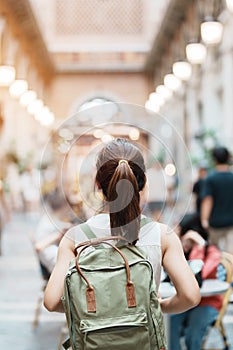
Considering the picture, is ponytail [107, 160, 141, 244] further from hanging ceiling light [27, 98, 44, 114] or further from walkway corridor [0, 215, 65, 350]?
hanging ceiling light [27, 98, 44, 114]

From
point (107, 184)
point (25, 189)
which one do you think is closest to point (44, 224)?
point (107, 184)

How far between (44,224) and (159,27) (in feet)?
71.2

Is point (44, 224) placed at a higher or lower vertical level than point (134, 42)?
higher

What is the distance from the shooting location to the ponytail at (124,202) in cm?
278

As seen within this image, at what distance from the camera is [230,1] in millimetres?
9672

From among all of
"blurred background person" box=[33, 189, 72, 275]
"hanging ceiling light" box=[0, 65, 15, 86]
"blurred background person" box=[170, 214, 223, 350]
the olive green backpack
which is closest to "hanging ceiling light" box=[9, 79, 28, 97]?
"hanging ceiling light" box=[0, 65, 15, 86]

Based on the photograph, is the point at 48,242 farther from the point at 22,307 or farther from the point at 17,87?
the point at 17,87

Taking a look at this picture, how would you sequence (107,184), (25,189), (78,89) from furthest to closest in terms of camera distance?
(78,89) < (25,189) < (107,184)

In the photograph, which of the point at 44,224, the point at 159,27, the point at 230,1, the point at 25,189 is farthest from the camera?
the point at 159,27

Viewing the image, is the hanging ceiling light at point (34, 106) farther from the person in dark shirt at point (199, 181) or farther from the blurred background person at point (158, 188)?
the blurred background person at point (158, 188)

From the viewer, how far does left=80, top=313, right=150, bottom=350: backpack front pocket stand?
8.56 feet

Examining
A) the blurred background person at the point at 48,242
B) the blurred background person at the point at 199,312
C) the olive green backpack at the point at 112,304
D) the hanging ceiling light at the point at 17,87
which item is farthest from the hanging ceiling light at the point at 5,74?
the olive green backpack at the point at 112,304

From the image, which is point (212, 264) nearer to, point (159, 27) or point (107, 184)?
point (107, 184)

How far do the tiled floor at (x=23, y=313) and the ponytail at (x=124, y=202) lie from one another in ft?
11.3
